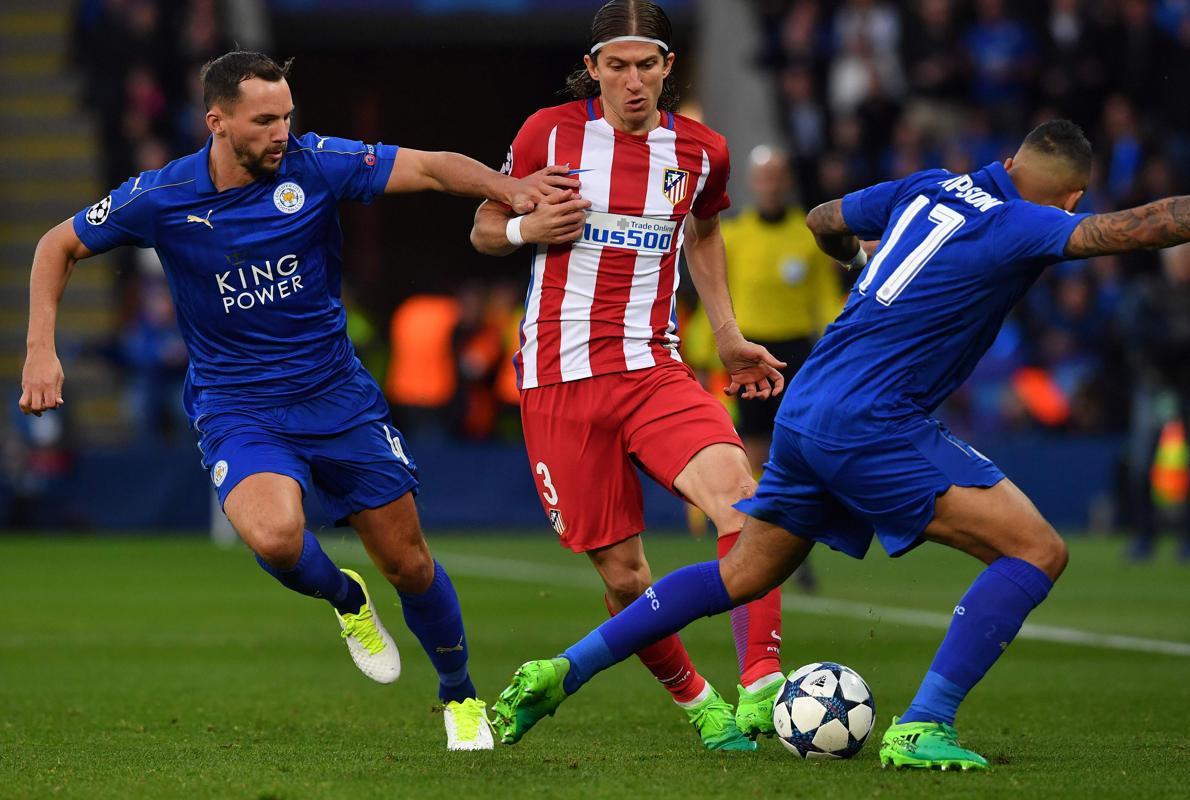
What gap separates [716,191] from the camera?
21.5 ft

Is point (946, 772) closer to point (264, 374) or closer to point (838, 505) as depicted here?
point (838, 505)

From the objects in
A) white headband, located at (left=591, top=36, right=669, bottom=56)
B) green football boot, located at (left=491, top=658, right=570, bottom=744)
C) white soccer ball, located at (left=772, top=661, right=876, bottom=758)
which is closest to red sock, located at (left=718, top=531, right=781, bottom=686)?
white soccer ball, located at (left=772, top=661, right=876, bottom=758)

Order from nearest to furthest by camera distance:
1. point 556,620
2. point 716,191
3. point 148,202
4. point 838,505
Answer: point 838,505 → point 148,202 → point 716,191 → point 556,620

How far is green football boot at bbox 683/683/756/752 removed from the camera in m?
6.10

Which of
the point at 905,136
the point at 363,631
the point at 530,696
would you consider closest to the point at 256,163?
the point at 363,631

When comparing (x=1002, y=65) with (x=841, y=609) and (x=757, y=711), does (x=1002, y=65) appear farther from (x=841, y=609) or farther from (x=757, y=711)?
(x=757, y=711)

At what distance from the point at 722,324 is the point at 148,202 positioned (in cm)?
201

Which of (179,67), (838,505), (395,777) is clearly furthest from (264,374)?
(179,67)

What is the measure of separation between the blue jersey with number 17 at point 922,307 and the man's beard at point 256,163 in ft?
6.18

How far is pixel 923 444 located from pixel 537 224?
1.51 m

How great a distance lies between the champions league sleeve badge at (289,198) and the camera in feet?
20.2

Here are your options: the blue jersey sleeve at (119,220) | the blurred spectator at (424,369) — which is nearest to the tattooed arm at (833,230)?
the blue jersey sleeve at (119,220)

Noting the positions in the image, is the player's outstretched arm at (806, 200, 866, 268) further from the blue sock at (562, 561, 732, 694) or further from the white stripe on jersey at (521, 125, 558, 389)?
the blue sock at (562, 561, 732, 694)

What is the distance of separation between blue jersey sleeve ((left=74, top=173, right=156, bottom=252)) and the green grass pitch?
5.48 ft
